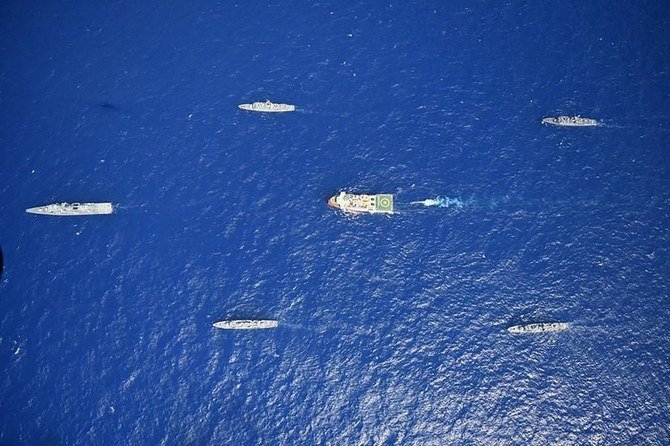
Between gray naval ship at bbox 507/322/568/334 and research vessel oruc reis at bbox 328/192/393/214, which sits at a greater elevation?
research vessel oruc reis at bbox 328/192/393/214

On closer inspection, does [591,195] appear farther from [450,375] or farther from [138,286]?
[138,286]

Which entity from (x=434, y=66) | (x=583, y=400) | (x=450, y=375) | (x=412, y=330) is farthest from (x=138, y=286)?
(x=583, y=400)

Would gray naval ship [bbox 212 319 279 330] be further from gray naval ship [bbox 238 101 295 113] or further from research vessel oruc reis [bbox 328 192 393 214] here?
gray naval ship [bbox 238 101 295 113]

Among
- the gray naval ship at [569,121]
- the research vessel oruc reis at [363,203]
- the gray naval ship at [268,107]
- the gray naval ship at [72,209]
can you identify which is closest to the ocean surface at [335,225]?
the gray naval ship at [268,107]

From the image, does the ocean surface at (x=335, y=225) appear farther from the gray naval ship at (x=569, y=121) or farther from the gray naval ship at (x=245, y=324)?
the gray naval ship at (x=569, y=121)

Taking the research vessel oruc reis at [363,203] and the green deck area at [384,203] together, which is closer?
the research vessel oruc reis at [363,203]

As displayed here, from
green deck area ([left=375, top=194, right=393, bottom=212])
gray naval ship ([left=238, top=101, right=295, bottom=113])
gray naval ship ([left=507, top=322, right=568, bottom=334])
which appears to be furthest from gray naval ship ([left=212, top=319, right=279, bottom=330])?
gray naval ship ([left=507, top=322, right=568, bottom=334])
